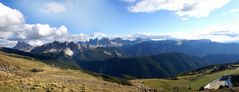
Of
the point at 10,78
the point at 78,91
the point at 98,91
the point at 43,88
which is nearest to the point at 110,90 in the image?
the point at 98,91

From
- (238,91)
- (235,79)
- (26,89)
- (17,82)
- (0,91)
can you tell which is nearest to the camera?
(0,91)

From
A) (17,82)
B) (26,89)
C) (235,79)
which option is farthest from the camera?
(235,79)

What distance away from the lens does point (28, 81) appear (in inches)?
1850

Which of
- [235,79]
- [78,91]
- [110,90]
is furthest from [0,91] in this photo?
[235,79]

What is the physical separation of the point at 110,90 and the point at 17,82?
48.7 feet

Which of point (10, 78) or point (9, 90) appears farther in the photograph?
point (10, 78)

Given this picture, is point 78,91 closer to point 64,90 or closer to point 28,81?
point 64,90

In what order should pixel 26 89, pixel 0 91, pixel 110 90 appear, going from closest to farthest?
1. pixel 0 91
2. pixel 26 89
3. pixel 110 90

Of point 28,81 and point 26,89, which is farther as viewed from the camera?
point 28,81

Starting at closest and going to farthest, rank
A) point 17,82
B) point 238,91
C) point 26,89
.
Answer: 1. point 26,89
2. point 17,82
3. point 238,91

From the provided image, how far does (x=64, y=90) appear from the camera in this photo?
4441 cm

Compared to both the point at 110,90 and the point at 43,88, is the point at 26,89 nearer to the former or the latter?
the point at 43,88

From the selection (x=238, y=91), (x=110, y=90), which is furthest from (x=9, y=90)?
(x=238, y=91)

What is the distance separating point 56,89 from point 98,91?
7.32 meters
